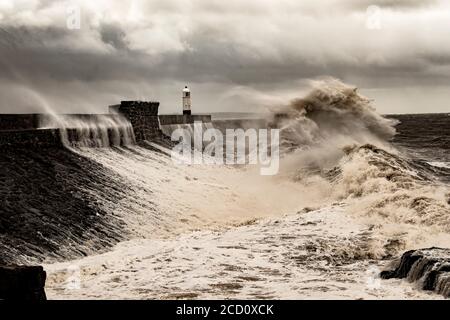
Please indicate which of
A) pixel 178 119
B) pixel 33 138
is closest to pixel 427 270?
pixel 33 138

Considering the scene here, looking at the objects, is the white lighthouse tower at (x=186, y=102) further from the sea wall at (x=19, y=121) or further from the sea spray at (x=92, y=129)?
the sea wall at (x=19, y=121)

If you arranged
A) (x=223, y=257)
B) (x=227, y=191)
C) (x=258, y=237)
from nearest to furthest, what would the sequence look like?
(x=223, y=257), (x=258, y=237), (x=227, y=191)

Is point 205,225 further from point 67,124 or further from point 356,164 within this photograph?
point 356,164

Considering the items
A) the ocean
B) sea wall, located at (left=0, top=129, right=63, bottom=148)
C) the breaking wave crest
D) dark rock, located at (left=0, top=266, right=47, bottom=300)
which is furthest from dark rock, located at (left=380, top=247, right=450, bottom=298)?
sea wall, located at (left=0, top=129, right=63, bottom=148)

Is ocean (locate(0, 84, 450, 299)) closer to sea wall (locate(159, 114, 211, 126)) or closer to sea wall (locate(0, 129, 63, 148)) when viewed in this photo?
sea wall (locate(0, 129, 63, 148))

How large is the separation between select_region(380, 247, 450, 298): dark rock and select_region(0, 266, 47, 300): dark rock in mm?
4460

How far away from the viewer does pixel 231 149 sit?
26328mm

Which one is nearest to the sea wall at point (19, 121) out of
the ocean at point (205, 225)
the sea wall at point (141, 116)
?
the ocean at point (205, 225)

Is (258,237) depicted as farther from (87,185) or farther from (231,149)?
(231,149)

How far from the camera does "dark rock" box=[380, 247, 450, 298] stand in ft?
22.9

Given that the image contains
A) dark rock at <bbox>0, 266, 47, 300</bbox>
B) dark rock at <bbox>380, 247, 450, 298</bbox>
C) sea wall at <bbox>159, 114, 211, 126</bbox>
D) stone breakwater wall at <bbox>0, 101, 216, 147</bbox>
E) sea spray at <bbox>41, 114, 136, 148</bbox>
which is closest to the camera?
dark rock at <bbox>0, 266, 47, 300</bbox>

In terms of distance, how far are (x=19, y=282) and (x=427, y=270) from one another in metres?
4.80
